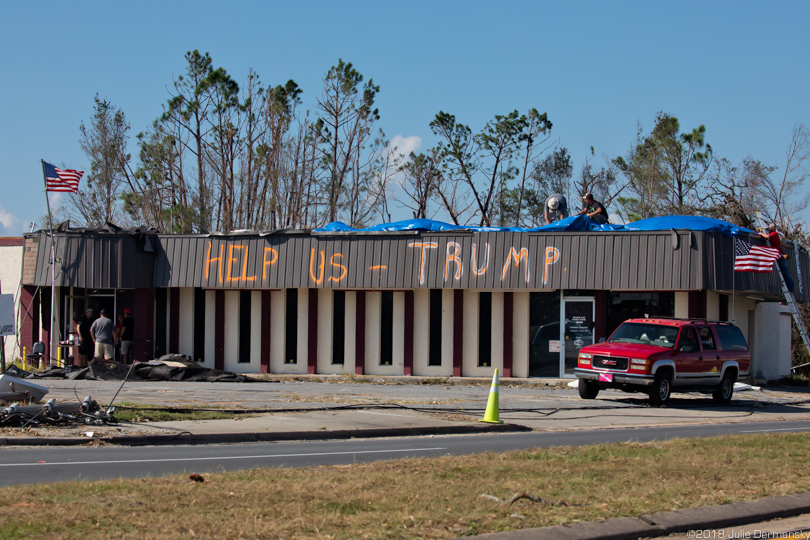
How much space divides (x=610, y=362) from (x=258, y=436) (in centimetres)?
952

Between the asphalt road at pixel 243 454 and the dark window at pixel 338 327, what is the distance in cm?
1304

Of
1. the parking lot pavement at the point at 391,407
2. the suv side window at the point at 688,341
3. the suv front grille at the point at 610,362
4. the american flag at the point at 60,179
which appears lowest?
the parking lot pavement at the point at 391,407

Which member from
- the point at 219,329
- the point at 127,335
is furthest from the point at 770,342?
the point at 127,335

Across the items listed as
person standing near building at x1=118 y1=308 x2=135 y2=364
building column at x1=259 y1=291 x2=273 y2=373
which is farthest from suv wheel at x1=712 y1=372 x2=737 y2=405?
person standing near building at x1=118 y1=308 x2=135 y2=364

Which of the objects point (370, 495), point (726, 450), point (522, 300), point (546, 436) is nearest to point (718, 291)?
point (522, 300)

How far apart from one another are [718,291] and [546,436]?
43.6ft

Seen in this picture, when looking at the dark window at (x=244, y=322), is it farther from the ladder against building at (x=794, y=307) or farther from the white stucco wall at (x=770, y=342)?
the ladder against building at (x=794, y=307)

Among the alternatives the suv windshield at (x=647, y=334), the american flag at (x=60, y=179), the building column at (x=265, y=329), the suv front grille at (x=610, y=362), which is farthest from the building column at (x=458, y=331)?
the american flag at (x=60, y=179)

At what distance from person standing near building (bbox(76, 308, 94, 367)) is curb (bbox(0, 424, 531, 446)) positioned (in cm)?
1610

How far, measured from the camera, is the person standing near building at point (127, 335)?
26.9 m

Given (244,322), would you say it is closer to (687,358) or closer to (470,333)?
(470,333)

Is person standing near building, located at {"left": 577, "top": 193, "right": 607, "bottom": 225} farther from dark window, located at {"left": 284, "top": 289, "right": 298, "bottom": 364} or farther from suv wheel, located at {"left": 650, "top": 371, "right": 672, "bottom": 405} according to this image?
dark window, located at {"left": 284, "top": 289, "right": 298, "bottom": 364}

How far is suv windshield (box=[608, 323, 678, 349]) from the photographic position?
19.3 m

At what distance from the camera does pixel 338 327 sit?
1043 inches
